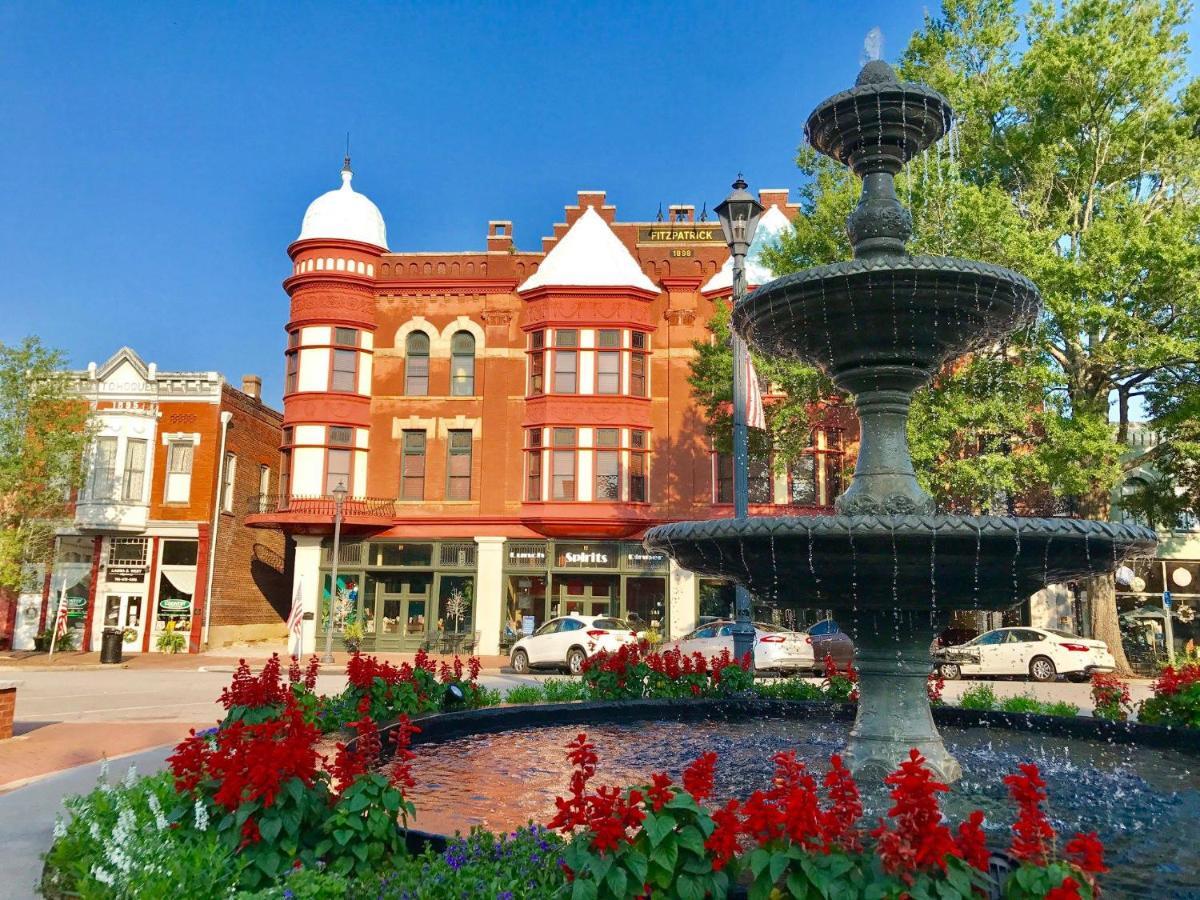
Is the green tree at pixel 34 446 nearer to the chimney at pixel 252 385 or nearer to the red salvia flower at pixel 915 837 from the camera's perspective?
the chimney at pixel 252 385

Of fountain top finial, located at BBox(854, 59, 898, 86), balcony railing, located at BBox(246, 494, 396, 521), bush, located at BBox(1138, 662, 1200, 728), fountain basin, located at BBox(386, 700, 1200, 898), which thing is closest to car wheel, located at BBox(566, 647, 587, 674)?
balcony railing, located at BBox(246, 494, 396, 521)

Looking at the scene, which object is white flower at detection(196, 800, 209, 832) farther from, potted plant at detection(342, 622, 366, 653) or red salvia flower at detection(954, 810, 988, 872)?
potted plant at detection(342, 622, 366, 653)

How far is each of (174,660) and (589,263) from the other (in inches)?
827

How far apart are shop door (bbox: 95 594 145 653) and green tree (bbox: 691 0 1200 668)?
88.9 feet

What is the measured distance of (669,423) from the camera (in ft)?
115

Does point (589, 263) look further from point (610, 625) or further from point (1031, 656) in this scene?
point (1031, 656)

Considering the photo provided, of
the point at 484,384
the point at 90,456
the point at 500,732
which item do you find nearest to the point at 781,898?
the point at 500,732

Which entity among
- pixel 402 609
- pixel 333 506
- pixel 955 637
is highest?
pixel 333 506

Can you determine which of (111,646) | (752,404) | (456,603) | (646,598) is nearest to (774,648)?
(646,598)

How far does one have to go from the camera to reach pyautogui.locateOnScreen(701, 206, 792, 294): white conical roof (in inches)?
1356

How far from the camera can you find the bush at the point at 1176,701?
367 inches

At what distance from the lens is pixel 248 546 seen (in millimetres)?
38094

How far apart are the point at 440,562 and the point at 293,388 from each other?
29.9ft

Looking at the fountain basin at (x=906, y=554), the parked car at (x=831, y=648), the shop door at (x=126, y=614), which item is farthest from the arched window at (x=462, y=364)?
the fountain basin at (x=906, y=554)
